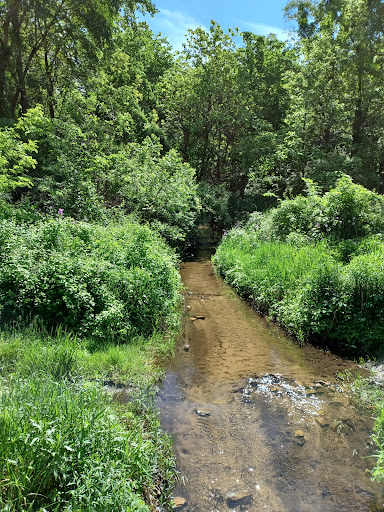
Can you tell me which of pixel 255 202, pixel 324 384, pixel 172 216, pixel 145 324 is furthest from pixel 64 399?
pixel 255 202

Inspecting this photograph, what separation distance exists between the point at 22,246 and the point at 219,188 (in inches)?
689

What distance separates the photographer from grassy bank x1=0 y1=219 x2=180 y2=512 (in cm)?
266

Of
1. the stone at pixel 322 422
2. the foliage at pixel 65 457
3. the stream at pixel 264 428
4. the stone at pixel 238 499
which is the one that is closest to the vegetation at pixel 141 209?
the foliage at pixel 65 457

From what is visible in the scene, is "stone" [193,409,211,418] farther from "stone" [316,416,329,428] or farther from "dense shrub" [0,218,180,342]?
"dense shrub" [0,218,180,342]

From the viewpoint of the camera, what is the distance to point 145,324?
6.83 meters

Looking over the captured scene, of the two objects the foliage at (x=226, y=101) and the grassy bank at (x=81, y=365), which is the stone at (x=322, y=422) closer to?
the grassy bank at (x=81, y=365)

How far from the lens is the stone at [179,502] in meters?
3.31

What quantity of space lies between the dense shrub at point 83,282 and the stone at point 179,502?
3022 millimetres

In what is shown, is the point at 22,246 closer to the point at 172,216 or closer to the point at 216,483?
the point at 216,483

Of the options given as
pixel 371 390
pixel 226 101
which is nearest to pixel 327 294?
pixel 371 390

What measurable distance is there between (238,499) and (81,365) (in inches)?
104

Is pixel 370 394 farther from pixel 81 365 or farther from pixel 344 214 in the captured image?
pixel 344 214

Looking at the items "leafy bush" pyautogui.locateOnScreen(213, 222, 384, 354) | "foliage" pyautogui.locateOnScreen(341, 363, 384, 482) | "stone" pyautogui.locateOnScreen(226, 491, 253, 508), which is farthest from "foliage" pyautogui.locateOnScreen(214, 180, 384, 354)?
"stone" pyautogui.locateOnScreen(226, 491, 253, 508)

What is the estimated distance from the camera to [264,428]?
4461 mm
